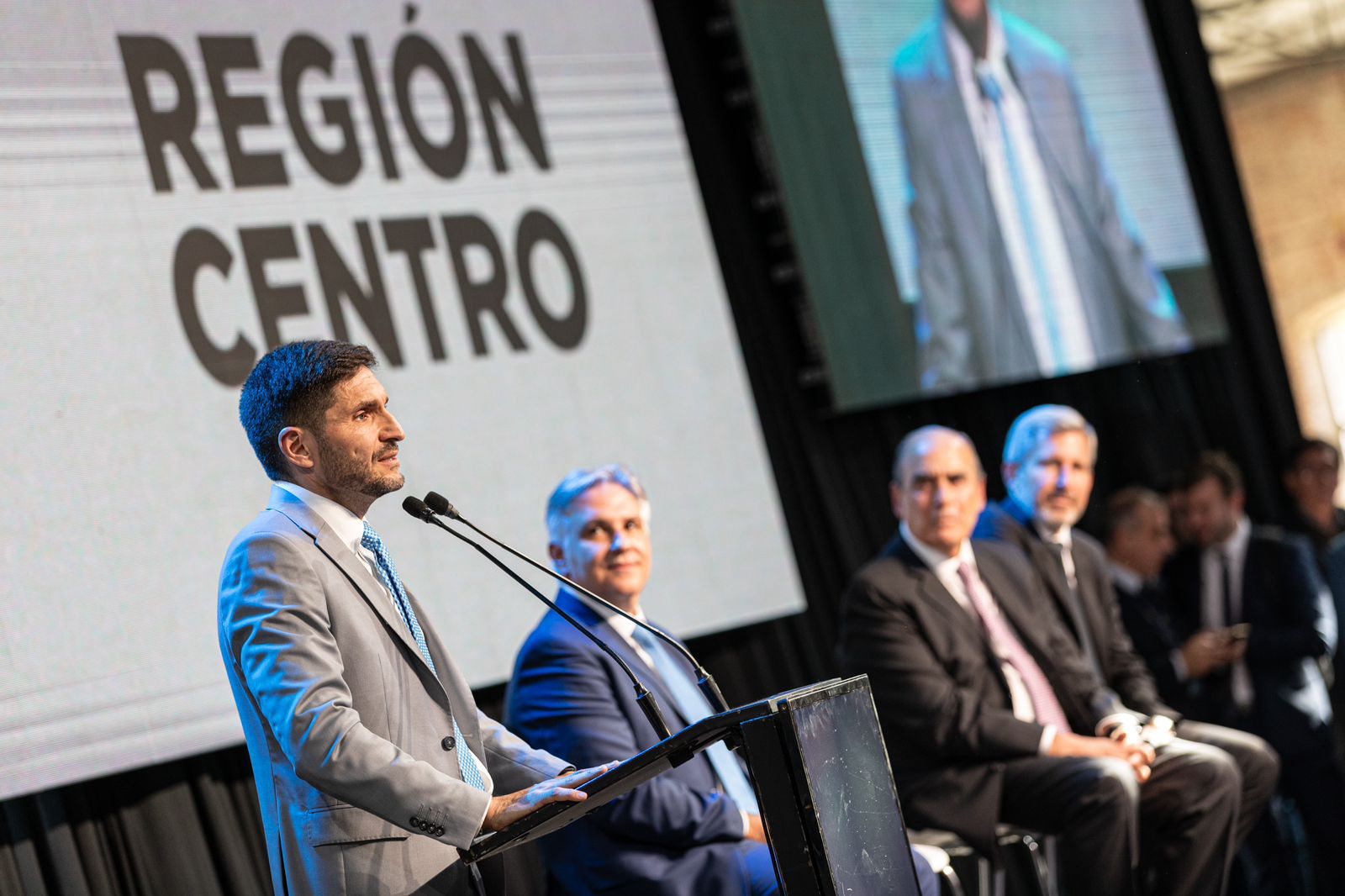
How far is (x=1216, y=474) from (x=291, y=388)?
3.94 metres

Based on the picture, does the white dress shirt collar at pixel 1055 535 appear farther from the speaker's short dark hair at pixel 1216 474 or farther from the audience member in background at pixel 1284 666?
the speaker's short dark hair at pixel 1216 474

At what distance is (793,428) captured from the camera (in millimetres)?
5203

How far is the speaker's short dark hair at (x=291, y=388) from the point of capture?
90.7 inches

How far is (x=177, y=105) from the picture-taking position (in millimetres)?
3758

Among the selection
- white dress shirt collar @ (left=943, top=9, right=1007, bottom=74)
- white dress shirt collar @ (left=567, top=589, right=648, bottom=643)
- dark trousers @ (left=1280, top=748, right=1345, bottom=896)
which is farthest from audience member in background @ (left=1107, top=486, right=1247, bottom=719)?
white dress shirt collar @ (left=567, top=589, right=648, bottom=643)

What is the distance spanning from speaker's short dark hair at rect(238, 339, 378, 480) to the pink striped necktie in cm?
208

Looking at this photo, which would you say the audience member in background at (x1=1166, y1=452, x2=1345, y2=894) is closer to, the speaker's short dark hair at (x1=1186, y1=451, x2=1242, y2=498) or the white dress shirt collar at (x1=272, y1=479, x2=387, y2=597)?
the speaker's short dark hair at (x1=1186, y1=451, x2=1242, y2=498)

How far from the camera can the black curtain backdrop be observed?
349 centimetres

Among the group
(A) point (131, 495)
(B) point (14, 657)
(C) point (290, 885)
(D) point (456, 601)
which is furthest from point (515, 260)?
(C) point (290, 885)

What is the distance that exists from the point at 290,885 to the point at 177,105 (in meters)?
2.24

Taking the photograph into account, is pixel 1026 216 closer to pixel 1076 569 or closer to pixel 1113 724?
pixel 1076 569

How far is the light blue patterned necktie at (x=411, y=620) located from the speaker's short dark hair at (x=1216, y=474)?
3.71 metres

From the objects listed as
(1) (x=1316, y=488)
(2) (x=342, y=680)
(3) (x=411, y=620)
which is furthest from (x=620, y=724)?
(1) (x=1316, y=488)

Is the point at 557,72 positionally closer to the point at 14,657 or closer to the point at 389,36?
the point at 389,36
